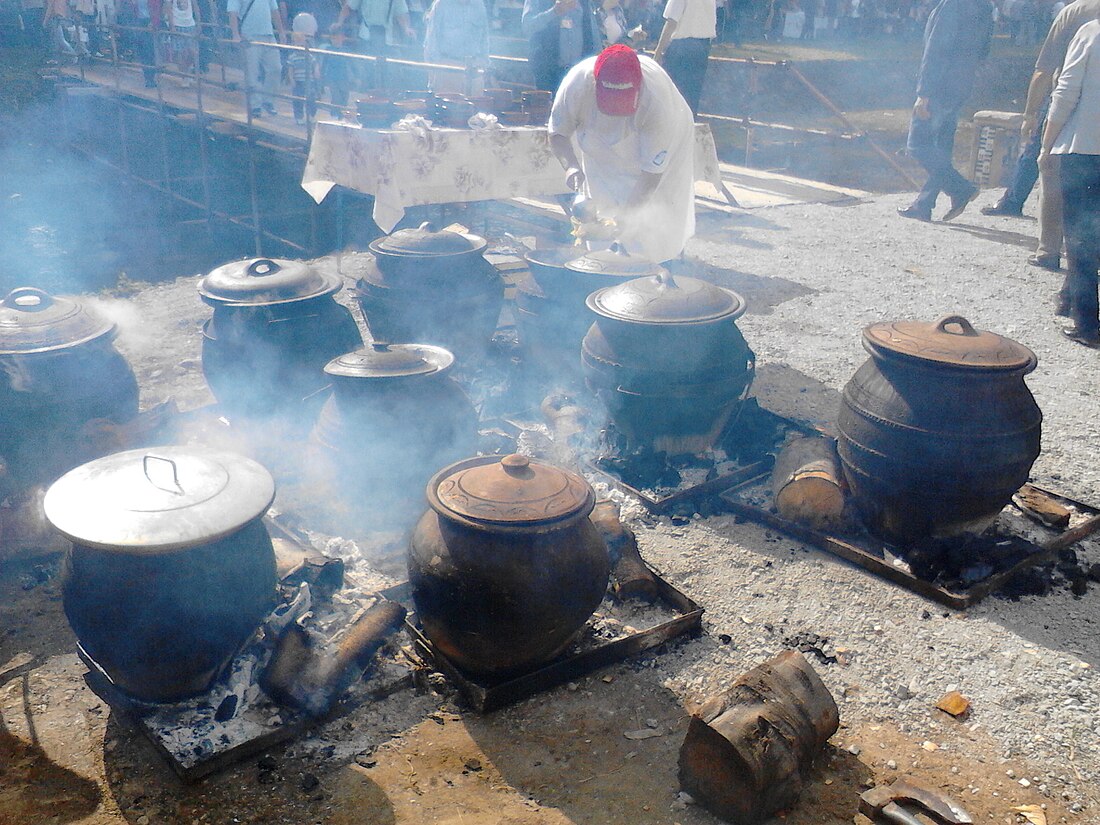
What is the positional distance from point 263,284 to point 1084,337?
23.9ft

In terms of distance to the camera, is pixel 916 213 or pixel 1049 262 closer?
pixel 1049 262


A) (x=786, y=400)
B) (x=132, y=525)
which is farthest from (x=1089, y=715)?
(x=132, y=525)

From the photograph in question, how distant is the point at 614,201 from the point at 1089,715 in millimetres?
5014

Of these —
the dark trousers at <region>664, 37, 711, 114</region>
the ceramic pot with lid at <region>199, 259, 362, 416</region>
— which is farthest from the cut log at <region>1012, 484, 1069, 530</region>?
the dark trousers at <region>664, 37, 711, 114</region>

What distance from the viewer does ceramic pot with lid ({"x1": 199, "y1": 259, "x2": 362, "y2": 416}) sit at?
18.7ft

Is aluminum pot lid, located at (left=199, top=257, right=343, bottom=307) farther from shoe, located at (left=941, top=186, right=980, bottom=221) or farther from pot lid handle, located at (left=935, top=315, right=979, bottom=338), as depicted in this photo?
shoe, located at (left=941, top=186, right=980, bottom=221)

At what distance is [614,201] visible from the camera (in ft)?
23.4

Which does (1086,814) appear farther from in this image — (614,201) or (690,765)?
(614,201)

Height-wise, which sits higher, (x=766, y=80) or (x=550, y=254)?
(x=766, y=80)

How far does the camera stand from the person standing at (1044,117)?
8930 millimetres

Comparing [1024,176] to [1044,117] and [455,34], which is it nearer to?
[1044,117]

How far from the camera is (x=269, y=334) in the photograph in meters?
5.72

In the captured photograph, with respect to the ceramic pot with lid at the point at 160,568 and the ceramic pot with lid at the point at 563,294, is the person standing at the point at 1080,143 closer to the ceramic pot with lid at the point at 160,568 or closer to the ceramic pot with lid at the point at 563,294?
the ceramic pot with lid at the point at 563,294

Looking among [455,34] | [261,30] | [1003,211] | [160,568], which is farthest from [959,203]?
[160,568]
